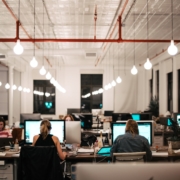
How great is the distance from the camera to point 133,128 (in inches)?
176

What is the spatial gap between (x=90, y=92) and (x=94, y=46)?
6.86 metres

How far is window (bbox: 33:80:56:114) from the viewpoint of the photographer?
19562mm

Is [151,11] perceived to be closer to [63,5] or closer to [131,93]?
[63,5]

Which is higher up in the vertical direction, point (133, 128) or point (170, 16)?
point (170, 16)

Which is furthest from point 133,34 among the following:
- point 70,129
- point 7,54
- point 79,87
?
point 79,87

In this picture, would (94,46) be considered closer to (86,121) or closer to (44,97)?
(86,121)

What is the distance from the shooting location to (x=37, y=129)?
5.52m

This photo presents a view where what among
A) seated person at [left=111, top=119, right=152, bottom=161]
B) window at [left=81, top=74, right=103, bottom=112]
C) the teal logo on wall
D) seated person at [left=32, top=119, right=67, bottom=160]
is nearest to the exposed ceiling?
seated person at [left=32, top=119, right=67, bottom=160]

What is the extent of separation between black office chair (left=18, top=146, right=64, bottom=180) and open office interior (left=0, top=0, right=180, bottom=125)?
8.25ft

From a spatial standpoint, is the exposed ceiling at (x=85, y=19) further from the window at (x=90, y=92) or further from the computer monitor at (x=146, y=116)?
the window at (x=90, y=92)

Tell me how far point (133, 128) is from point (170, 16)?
189 inches

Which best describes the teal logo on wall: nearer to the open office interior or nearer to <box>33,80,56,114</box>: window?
<box>33,80,56,114</box>: window

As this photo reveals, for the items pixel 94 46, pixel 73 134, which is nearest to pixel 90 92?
pixel 94 46

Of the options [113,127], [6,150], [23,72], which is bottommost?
[6,150]
